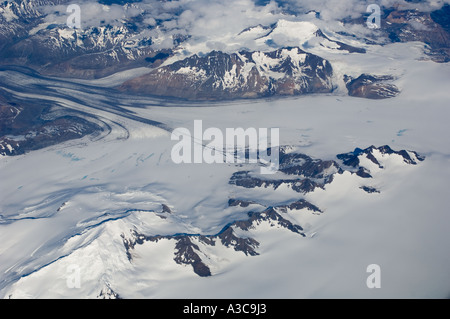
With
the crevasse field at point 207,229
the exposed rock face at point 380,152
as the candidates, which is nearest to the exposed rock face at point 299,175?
the crevasse field at point 207,229

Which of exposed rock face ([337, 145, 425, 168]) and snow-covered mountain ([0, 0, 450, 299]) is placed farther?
exposed rock face ([337, 145, 425, 168])

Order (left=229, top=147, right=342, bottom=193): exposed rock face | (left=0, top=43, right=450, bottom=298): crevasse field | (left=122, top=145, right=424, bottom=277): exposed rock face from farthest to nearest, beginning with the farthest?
(left=229, top=147, right=342, bottom=193): exposed rock face, (left=122, top=145, right=424, bottom=277): exposed rock face, (left=0, top=43, right=450, bottom=298): crevasse field

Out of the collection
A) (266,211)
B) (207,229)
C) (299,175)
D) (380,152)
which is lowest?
(299,175)

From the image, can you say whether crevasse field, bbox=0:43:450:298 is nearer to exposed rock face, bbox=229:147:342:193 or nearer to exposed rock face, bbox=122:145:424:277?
exposed rock face, bbox=122:145:424:277

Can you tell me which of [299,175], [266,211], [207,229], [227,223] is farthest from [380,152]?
[207,229]

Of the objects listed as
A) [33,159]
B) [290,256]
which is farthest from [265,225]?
[33,159]

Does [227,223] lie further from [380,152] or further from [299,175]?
[380,152]

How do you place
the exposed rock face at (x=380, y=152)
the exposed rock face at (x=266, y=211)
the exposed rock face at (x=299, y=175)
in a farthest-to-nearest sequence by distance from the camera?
the exposed rock face at (x=380, y=152) → the exposed rock face at (x=299, y=175) → the exposed rock face at (x=266, y=211)

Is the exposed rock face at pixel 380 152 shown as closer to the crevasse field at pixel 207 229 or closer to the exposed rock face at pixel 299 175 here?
the crevasse field at pixel 207 229

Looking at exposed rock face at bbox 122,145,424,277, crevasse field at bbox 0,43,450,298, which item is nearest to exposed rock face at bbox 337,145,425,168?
exposed rock face at bbox 122,145,424,277

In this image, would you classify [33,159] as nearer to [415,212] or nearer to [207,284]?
[207,284]

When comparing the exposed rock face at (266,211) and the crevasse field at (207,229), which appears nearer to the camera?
the crevasse field at (207,229)

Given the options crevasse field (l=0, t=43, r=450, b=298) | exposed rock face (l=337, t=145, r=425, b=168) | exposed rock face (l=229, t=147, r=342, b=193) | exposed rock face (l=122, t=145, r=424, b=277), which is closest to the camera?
crevasse field (l=0, t=43, r=450, b=298)
